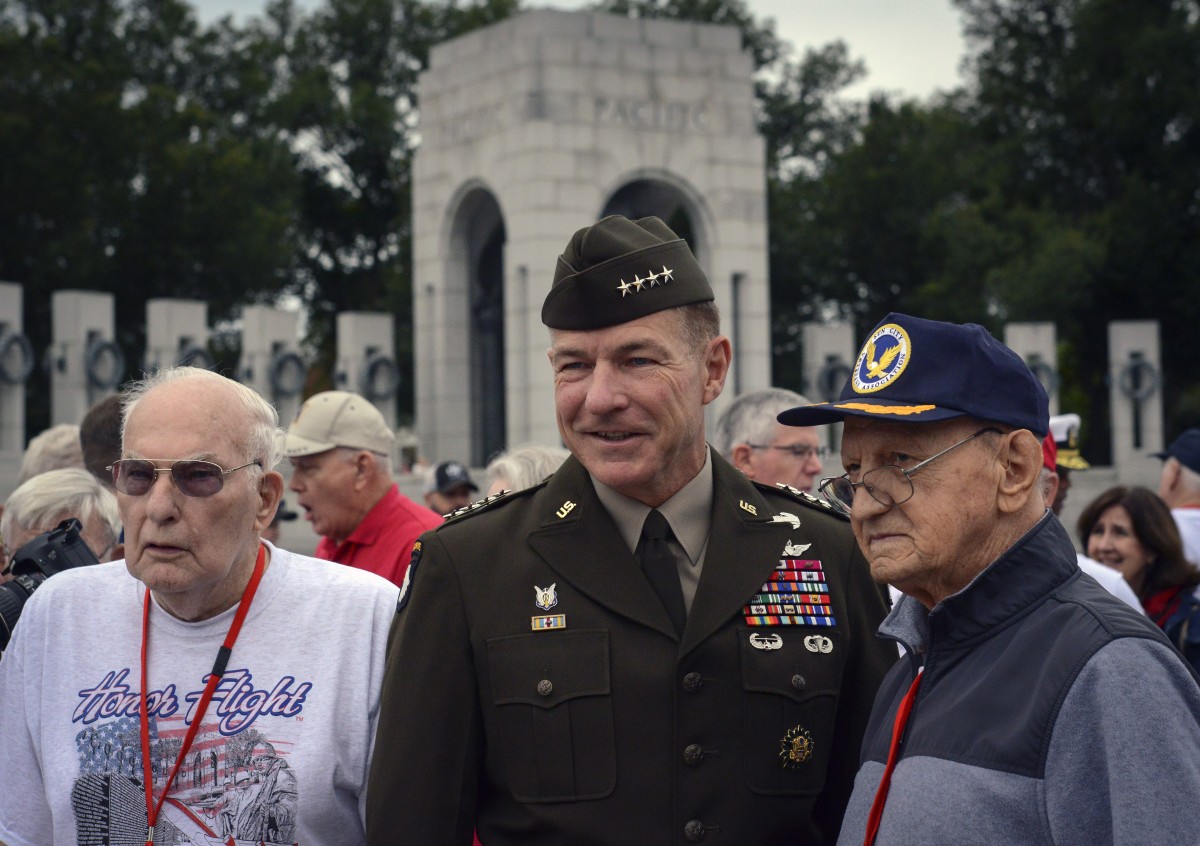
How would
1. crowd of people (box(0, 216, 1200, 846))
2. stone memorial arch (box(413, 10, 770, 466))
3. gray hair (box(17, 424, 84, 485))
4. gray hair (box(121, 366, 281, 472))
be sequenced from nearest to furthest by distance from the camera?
crowd of people (box(0, 216, 1200, 846)), gray hair (box(121, 366, 281, 472)), gray hair (box(17, 424, 84, 485)), stone memorial arch (box(413, 10, 770, 466))

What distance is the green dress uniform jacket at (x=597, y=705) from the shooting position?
2998 mm

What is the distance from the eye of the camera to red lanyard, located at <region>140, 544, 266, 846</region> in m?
3.34

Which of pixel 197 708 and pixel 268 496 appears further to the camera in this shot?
pixel 268 496

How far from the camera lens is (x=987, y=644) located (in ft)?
8.45

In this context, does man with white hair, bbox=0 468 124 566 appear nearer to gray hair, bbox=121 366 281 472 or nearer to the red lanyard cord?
gray hair, bbox=121 366 281 472

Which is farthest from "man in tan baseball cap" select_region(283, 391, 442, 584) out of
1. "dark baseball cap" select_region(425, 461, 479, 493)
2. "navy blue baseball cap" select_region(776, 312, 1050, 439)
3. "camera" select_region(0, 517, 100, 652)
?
"navy blue baseball cap" select_region(776, 312, 1050, 439)

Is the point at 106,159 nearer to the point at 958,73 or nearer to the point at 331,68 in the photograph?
the point at 331,68

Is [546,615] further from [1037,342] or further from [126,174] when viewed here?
[126,174]

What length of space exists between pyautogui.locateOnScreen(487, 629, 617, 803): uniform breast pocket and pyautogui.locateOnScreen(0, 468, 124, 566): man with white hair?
2.15 m

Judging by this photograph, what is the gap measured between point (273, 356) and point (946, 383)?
18498 mm

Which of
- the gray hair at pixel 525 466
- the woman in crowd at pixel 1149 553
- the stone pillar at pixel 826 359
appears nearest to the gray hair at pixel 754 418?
the gray hair at pixel 525 466

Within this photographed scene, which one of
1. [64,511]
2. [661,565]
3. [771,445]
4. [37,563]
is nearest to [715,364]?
[661,565]

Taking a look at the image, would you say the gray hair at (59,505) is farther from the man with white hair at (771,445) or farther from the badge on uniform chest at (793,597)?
the badge on uniform chest at (793,597)

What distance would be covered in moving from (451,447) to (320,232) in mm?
A: 22095
